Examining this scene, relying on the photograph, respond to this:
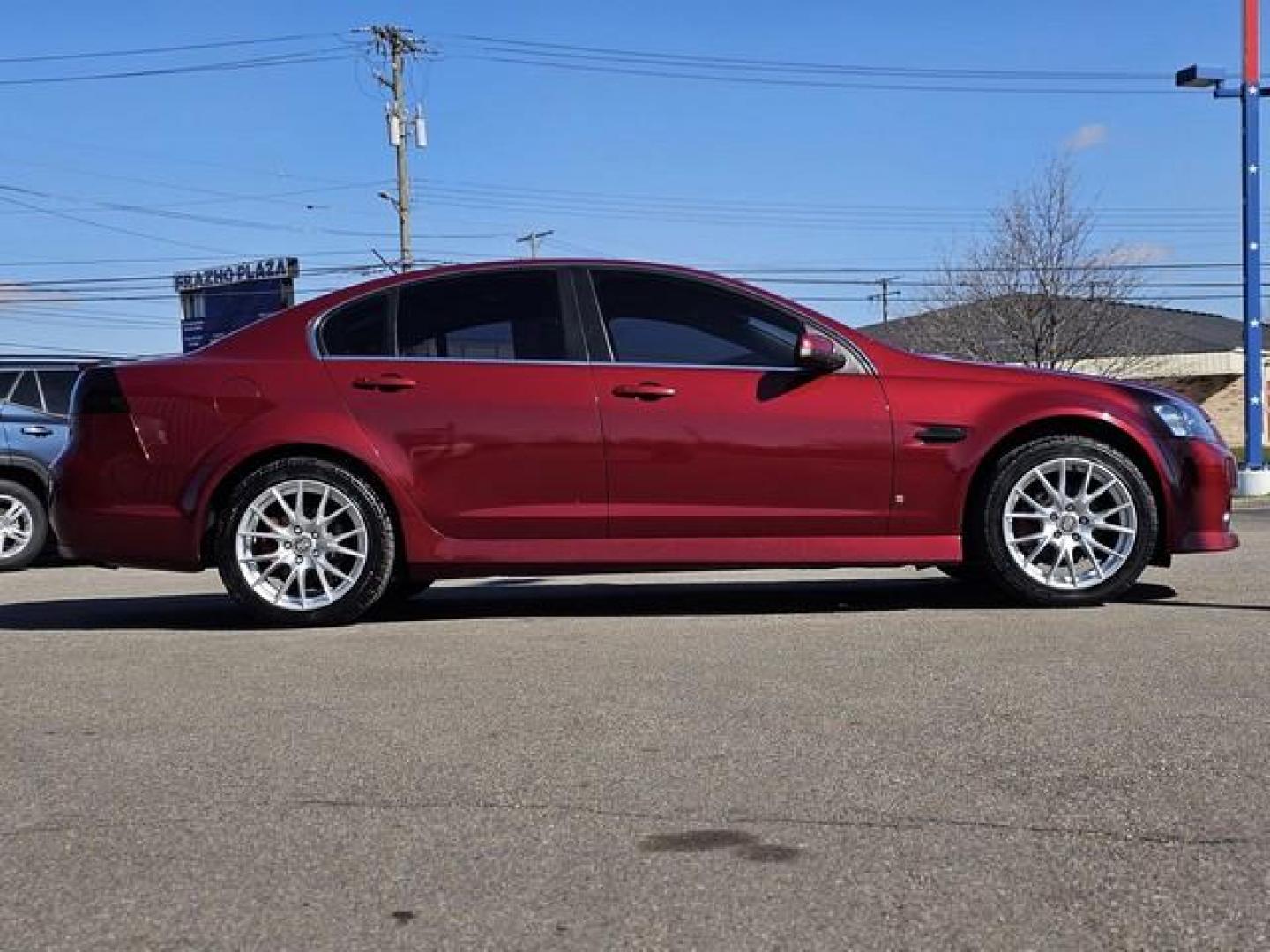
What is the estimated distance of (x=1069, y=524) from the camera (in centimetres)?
580

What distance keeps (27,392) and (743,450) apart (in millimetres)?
7303

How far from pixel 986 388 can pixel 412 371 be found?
8.61ft

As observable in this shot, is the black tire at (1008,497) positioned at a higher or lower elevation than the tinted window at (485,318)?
lower

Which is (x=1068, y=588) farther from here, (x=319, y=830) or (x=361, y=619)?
(x=319, y=830)

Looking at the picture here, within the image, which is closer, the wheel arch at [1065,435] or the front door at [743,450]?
the front door at [743,450]

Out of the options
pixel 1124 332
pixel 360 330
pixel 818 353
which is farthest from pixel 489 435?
pixel 1124 332

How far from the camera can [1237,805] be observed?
3135 mm

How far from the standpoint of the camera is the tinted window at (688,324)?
19.2 feet

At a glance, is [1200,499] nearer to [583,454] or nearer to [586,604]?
[583,454]

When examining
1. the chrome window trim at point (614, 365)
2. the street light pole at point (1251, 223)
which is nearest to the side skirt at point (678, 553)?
the chrome window trim at point (614, 365)

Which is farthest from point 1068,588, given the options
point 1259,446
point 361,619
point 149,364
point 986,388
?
point 1259,446

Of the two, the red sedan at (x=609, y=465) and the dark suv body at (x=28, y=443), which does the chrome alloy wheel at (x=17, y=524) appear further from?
the red sedan at (x=609, y=465)

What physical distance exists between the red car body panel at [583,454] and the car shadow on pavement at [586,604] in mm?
467

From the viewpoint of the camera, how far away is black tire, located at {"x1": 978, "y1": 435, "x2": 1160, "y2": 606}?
227 inches
